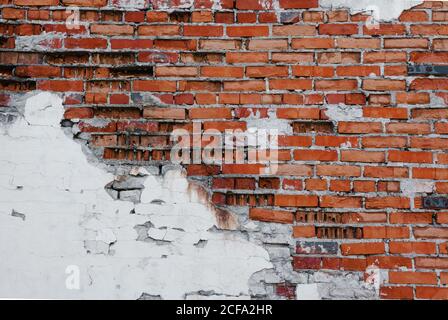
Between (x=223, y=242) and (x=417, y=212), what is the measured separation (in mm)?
902

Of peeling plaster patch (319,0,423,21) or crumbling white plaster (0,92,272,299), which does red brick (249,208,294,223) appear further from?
peeling plaster patch (319,0,423,21)

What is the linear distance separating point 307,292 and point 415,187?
2.28 ft

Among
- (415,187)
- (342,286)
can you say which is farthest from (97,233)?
(415,187)

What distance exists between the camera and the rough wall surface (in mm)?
2178

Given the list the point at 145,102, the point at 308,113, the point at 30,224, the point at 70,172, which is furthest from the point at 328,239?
the point at 30,224

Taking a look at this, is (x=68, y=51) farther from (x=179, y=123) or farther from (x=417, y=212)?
(x=417, y=212)

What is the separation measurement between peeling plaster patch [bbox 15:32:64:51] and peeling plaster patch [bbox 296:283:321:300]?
1.63 meters

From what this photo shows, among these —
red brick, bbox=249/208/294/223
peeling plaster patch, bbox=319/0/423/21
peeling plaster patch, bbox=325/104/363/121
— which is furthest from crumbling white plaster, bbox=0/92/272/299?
peeling plaster patch, bbox=319/0/423/21

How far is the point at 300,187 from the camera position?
2209mm

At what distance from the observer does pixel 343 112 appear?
2230mm

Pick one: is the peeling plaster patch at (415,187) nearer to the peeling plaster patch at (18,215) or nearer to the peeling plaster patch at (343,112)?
the peeling plaster patch at (343,112)

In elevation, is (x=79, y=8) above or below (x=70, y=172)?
above

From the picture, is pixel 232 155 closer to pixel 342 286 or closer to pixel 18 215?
pixel 342 286

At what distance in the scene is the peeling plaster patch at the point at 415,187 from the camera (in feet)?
7.16
